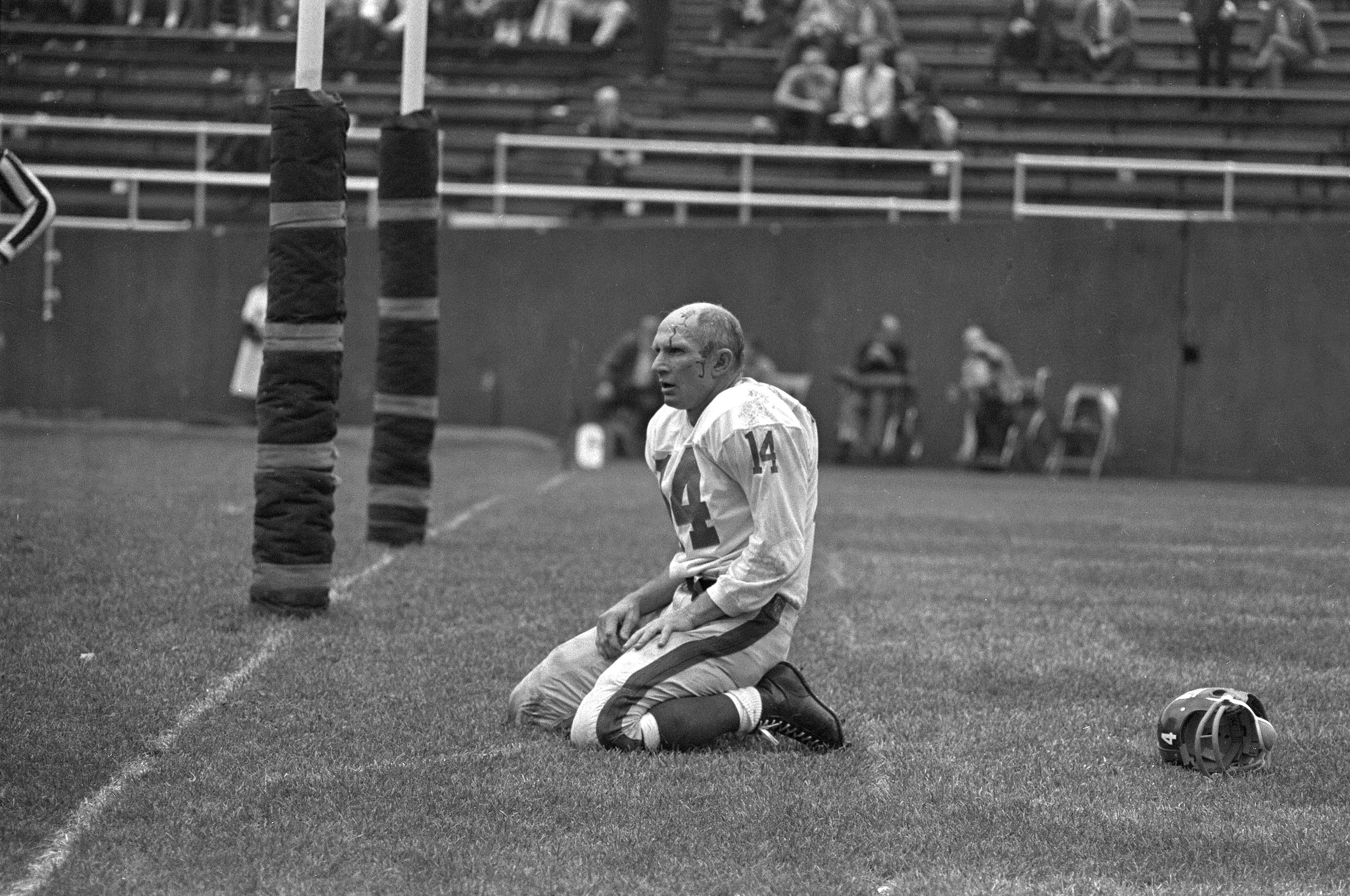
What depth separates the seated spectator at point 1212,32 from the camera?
2389 cm

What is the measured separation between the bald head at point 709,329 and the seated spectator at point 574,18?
975 inches

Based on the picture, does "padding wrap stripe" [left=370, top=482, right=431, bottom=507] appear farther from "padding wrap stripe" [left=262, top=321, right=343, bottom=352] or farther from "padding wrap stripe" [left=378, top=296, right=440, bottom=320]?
"padding wrap stripe" [left=262, top=321, right=343, bottom=352]

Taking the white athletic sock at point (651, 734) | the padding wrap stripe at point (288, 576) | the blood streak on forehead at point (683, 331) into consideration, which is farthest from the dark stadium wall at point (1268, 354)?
Result: the white athletic sock at point (651, 734)

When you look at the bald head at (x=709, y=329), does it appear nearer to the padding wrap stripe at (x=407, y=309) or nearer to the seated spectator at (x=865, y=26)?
the padding wrap stripe at (x=407, y=309)

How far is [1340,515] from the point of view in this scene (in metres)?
18.3

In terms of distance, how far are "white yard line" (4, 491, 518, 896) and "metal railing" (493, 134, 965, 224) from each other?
50.3 feet

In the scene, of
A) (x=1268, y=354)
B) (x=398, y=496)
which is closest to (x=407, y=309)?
(x=398, y=496)

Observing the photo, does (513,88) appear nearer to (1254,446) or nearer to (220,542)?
(1254,446)

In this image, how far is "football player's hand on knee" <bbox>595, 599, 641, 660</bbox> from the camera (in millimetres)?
6867

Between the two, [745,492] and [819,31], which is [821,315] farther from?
[745,492]

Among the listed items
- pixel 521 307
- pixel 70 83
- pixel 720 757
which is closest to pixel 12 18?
pixel 70 83

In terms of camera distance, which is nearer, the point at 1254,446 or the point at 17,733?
the point at 17,733

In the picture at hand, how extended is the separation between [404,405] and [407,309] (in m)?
0.65

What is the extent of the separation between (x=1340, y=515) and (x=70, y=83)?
64.6 ft
